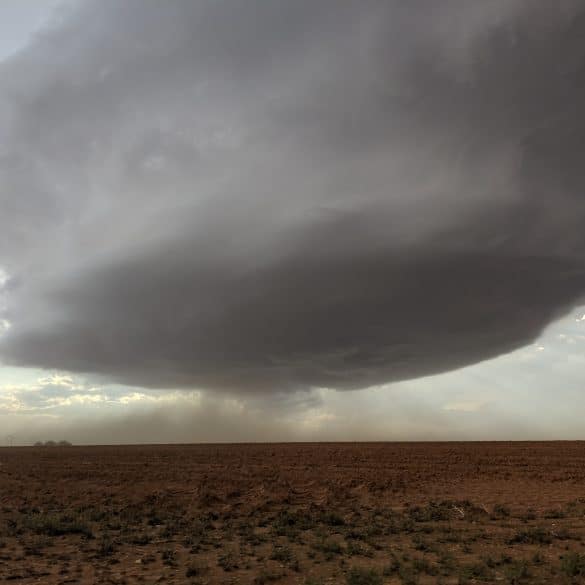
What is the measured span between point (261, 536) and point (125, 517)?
7.82 meters

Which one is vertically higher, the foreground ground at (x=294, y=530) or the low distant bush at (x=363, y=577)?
the low distant bush at (x=363, y=577)

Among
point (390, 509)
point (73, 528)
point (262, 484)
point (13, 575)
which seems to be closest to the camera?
point (13, 575)

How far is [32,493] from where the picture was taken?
31781 mm

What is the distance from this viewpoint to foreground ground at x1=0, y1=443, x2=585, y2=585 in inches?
537

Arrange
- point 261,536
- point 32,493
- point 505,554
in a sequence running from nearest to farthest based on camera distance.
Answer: point 505,554
point 261,536
point 32,493

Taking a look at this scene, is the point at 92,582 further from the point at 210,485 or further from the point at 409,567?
the point at 210,485

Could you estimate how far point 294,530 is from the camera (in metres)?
19.5

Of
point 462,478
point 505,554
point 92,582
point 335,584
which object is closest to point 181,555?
point 92,582

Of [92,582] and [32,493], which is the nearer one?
[92,582]

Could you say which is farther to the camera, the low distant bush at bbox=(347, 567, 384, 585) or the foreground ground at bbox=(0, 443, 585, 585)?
the foreground ground at bbox=(0, 443, 585, 585)

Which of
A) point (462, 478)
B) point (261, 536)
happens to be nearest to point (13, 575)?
point (261, 536)

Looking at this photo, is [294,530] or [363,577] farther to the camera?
[294,530]

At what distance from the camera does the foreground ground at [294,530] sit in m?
13.6

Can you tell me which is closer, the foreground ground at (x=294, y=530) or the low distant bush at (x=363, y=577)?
the low distant bush at (x=363, y=577)
